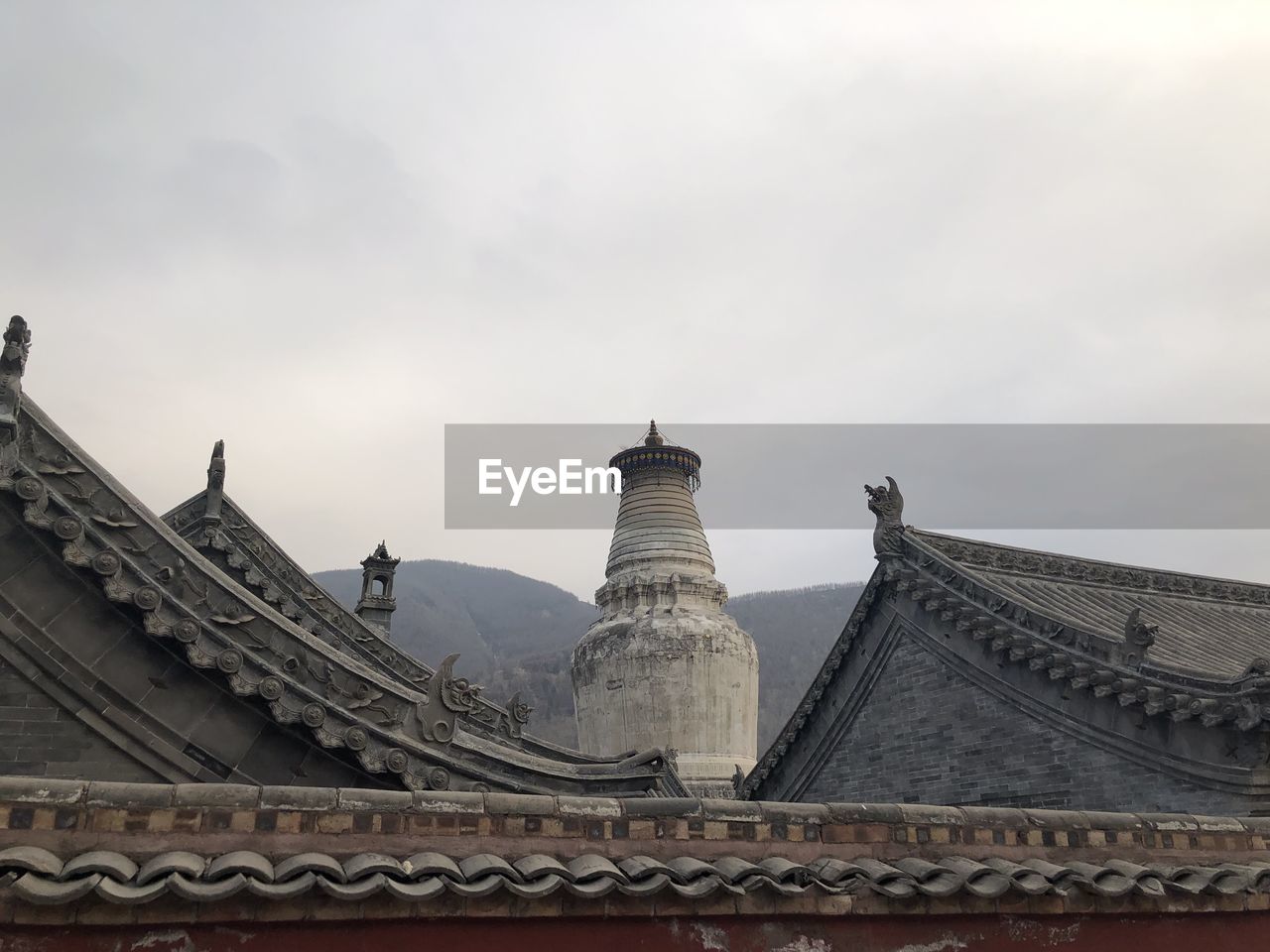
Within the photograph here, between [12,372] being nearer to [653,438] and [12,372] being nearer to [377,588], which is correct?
[377,588]

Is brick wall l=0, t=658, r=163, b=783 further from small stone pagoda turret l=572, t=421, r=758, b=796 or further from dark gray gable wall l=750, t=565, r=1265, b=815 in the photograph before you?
small stone pagoda turret l=572, t=421, r=758, b=796

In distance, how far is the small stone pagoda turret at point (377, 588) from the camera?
20.2m

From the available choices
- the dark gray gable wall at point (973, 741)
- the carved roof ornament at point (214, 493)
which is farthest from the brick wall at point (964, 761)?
the carved roof ornament at point (214, 493)

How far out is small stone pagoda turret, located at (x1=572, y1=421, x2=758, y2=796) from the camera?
3834 centimetres

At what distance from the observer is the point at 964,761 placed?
1398 centimetres

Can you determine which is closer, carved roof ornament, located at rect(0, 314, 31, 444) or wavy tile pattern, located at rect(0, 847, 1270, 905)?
wavy tile pattern, located at rect(0, 847, 1270, 905)

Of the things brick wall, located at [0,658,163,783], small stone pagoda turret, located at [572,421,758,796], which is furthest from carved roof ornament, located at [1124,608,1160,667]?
small stone pagoda turret, located at [572,421,758,796]

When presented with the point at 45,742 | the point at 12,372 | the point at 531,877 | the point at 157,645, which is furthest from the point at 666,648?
the point at 531,877

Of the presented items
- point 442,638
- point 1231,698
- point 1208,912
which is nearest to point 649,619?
point 1231,698

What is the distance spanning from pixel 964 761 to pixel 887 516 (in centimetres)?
418

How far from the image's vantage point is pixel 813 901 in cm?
592

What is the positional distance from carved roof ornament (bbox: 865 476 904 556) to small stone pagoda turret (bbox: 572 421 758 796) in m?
21.6

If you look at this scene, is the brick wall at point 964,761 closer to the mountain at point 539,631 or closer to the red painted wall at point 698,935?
the red painted wall at point 698,935

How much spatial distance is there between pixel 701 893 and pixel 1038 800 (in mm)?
8979
